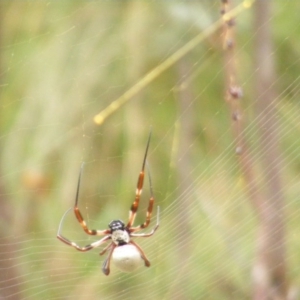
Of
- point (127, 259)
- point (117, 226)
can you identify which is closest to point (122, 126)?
point (117, 226)

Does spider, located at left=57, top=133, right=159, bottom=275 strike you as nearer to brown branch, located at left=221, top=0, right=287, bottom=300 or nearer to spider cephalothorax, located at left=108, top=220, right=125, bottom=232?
spider cephalothorax, located at left=108, top=220, right=125, bottom=232

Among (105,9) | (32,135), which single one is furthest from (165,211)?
(105,9)

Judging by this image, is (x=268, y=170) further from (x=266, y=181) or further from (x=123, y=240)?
(x=123, y=240)

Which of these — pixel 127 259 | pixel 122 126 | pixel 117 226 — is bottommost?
pixel 127 259

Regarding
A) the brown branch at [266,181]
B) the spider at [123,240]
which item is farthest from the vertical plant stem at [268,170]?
the spider at [123,240]

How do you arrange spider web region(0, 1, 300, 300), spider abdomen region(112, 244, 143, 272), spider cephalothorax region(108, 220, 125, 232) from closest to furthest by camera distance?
1. spider abdomen region(112, 244, 143, 272)
2. spider cephalothorax region(108, 220, 125, 232)
3. spider web region(0, 1, 300, 300)

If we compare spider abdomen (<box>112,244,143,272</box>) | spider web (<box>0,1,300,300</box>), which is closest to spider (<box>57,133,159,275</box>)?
spider abdomen (<box>112,244,143,272</box>)

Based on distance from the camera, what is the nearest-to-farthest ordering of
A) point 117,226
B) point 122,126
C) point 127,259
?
1. point 127,259
2. point 117,226
3. point 122,126
